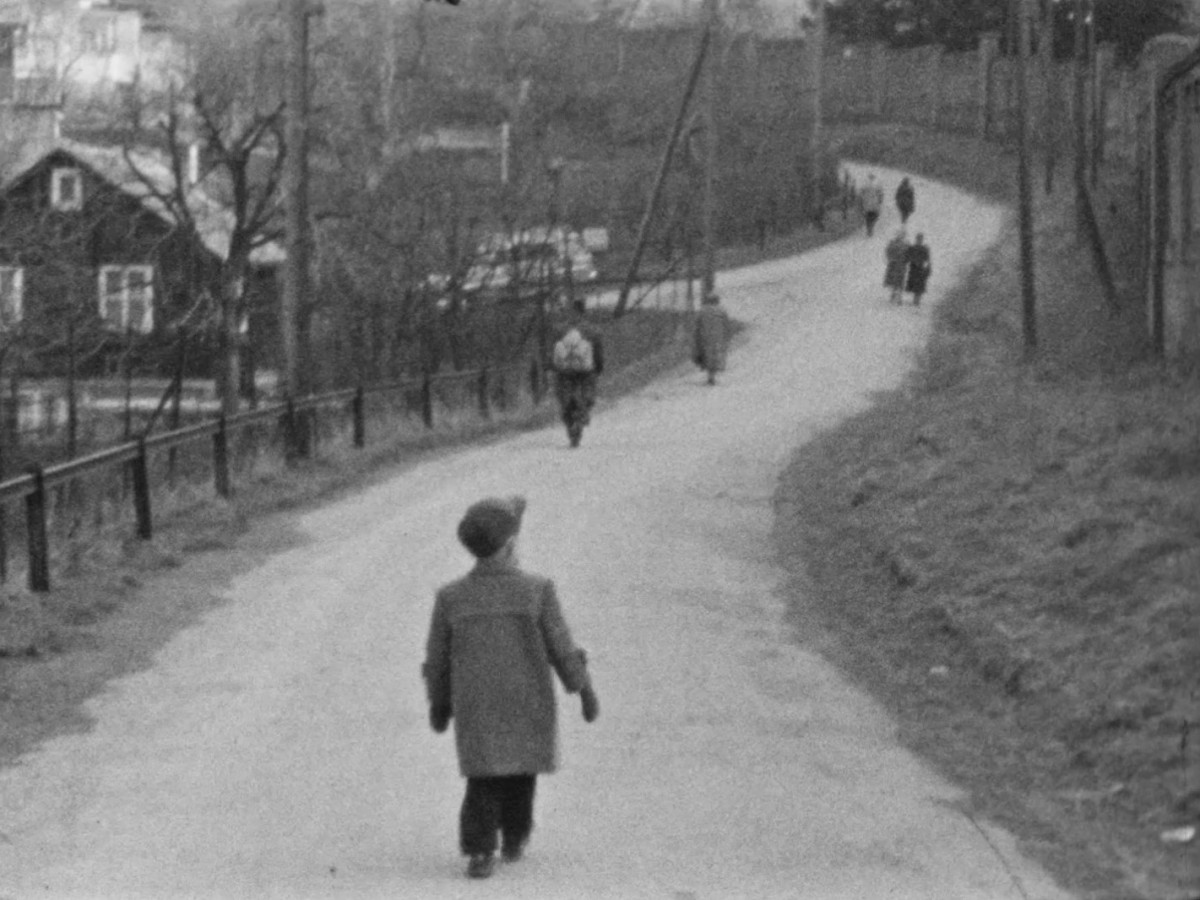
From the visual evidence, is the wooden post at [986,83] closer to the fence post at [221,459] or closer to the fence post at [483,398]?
the fence post at [483,398]

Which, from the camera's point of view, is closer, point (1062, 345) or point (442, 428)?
point (442, 428)

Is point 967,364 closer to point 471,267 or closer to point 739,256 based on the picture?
point 471,267

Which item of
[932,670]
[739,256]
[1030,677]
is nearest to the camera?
[1030,677]

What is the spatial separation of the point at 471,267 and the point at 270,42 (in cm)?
689

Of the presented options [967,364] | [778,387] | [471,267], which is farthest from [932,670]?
[471,267]

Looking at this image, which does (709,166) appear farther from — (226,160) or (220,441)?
(220,441)

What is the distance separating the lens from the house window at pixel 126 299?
4653 centimetres

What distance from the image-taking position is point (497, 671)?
9602 mm

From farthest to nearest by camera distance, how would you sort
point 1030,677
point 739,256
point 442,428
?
point 739,256 < point 442,428 < point 1030,677

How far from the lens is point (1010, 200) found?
7262cm

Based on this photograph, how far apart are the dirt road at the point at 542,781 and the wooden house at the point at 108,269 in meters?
14.2

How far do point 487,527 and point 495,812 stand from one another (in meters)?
1.07

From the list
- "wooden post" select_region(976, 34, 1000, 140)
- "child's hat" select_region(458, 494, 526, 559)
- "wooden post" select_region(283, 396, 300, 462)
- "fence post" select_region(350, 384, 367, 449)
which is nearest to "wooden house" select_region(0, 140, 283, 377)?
"fence post" select_region(350, 384, 367, 449)

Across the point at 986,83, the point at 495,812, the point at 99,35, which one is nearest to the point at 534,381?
the point at 495,812
